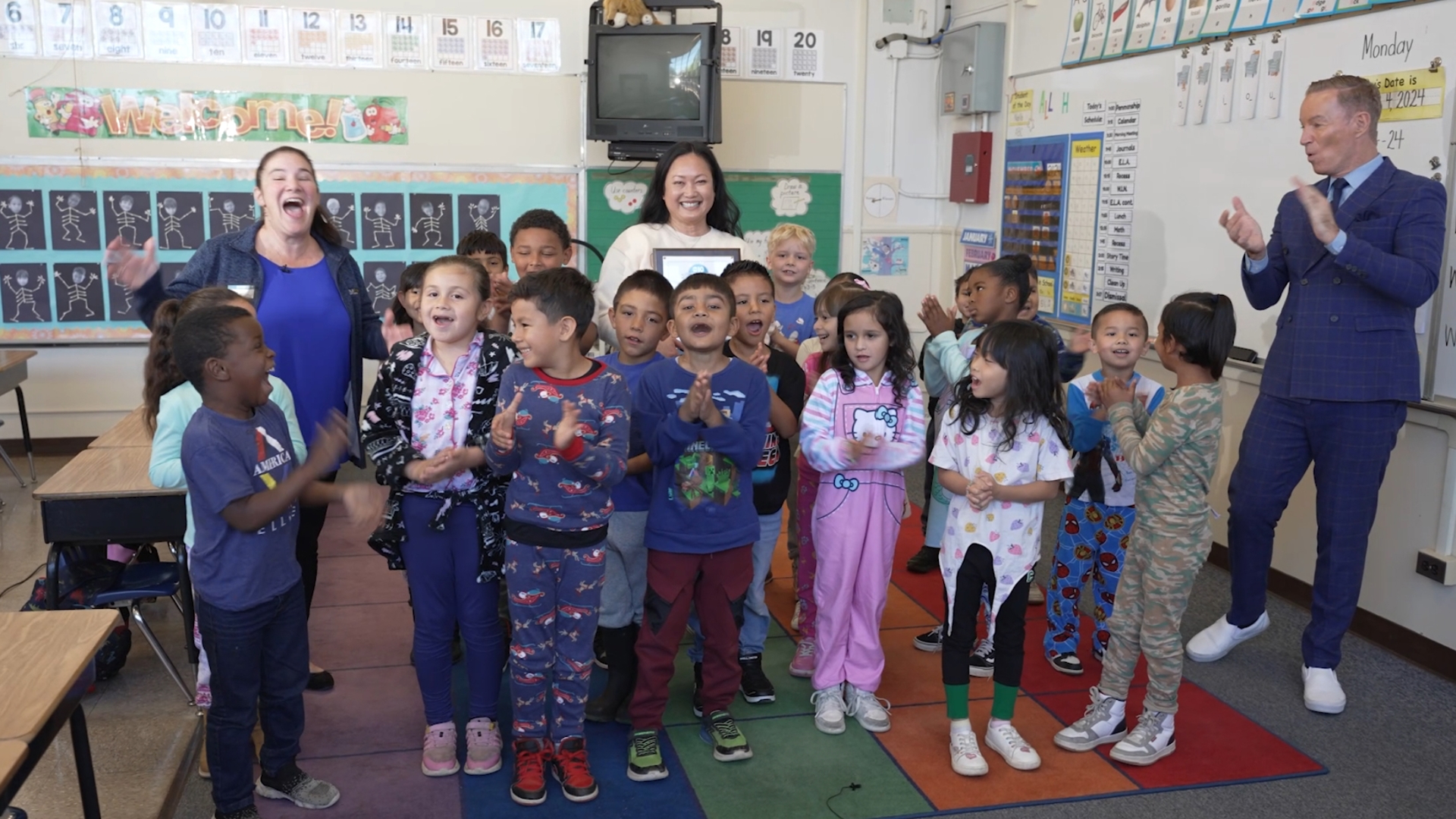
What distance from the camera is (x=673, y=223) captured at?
3385mm

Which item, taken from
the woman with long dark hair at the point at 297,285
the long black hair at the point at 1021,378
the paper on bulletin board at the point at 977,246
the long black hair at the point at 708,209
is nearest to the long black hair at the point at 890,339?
the long black hair at the point at 1021,378

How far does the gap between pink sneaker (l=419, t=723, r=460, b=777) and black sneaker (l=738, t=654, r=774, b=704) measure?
0.80 meters

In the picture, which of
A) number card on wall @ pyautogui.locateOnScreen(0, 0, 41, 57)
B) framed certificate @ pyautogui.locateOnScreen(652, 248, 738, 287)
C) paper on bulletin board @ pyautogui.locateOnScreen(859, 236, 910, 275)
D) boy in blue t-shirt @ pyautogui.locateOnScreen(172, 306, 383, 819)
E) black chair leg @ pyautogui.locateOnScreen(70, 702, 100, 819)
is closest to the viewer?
black chair leg @ pyautogui.locateOnScreen(70, 702, 100, 819)

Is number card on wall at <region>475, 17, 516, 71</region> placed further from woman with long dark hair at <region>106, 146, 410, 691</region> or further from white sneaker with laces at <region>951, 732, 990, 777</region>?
white sneaker with laces at <region>951, 732, 990, 777</region>

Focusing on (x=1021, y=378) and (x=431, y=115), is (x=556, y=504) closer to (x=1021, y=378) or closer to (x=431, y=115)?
(x=1021, y=378)

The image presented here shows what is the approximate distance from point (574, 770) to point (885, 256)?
436 centimetres

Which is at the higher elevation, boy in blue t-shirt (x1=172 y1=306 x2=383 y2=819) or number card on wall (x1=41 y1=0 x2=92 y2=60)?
number card on wall (x1=41 y1=0 x2=92 y2=60)

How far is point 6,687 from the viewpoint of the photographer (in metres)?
1.62

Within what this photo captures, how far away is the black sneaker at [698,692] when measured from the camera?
297 cm

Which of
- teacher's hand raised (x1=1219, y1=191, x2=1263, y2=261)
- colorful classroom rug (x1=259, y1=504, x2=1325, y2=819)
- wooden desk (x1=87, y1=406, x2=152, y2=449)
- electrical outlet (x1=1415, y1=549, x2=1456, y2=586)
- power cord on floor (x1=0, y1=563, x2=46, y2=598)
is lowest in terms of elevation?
power cord on floor (x1=0, y1=563, x2=46, y2=598)

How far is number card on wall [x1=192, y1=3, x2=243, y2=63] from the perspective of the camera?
5.44 meters

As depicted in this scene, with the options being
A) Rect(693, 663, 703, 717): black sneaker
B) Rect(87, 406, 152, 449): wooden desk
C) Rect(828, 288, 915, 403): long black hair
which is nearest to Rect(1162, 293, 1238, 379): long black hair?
Rect(828, 288, 915, 403): long black hair

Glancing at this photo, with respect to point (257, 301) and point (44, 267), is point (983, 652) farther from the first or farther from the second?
point (44, 267)

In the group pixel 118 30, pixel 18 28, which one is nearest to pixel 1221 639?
pixel 118 30
